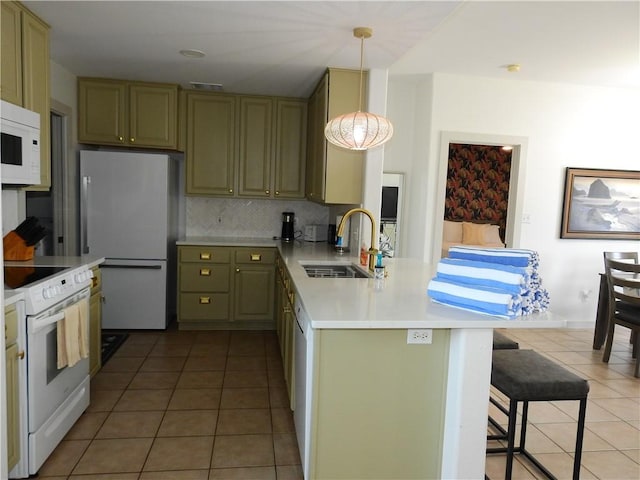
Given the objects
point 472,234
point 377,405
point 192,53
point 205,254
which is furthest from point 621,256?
point 192,53

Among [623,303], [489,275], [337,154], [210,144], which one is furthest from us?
[210,144]

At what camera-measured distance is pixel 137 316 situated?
14.4ft

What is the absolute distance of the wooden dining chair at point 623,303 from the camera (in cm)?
386

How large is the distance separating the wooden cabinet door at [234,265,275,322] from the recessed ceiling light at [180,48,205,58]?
6.46ft

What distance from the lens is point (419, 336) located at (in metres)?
1.95

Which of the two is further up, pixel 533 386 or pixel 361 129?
pixel 361 129

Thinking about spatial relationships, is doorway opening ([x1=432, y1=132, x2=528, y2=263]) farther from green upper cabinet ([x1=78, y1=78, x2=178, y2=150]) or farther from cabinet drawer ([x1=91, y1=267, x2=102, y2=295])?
cabinet drawer ([x1=91, y1=267, x2=102, y2=295])

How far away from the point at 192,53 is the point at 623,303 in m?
4.23

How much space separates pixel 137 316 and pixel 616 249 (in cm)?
522

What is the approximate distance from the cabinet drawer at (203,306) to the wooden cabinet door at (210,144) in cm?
107

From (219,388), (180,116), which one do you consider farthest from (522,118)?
(219,388)

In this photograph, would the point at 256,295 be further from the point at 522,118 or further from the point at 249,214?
the point at 522,118

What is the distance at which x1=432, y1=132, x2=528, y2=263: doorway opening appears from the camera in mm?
4671

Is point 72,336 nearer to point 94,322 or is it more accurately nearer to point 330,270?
point 94,322
